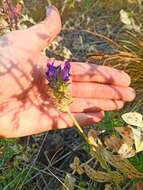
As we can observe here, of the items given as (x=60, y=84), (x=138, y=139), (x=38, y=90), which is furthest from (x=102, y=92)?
(x=138, y=139)

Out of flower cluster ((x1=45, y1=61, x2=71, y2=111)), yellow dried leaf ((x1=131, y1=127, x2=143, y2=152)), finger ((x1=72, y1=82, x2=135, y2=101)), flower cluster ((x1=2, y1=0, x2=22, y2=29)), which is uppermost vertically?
flower cluster ((x1=45, y1=61, x2=71, y2=111))

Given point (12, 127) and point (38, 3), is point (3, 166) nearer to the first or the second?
point (12, 127)

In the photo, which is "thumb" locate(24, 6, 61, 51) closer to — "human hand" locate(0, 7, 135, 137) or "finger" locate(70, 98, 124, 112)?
"human hand" locate(0, 7, 135, 137)

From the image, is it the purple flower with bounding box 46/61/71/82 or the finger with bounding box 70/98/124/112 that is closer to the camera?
the purple flower with bounding box 46/61/71/82

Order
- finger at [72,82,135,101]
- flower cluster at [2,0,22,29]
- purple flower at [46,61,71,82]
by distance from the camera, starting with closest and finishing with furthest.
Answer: purple flower at [46,61,71,82]
finger at [72,82,135,101]
flower cluster at [2,0,22,29]

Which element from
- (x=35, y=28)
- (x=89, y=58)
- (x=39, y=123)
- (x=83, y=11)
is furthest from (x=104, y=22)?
(x=39, y=123)

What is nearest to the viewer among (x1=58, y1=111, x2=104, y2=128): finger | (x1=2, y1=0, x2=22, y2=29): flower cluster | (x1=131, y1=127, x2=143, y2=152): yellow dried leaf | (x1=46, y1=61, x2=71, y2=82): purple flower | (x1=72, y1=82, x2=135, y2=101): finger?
(x1=131, y1=127, x2=143, y2=152): yellow dried leaf

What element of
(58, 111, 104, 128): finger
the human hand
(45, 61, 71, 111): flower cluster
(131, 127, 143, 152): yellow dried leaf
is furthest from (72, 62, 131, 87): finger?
(131, 127, 143, 152): yellow dried leaf

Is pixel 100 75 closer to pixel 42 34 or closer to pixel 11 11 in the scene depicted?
pixel 42 34

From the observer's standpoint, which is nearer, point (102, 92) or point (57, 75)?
point (57, 75)
